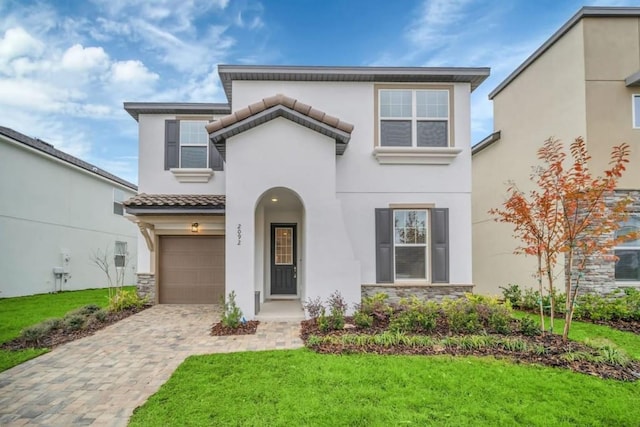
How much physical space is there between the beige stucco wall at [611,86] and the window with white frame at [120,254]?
23148 millimetres

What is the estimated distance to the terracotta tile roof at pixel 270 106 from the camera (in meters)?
8.52

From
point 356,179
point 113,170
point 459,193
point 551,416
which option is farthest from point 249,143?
point 113,170

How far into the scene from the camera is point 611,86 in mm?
10023

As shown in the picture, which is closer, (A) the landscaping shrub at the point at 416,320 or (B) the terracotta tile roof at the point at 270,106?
(A) the landscaping shrub at the point at 416,320

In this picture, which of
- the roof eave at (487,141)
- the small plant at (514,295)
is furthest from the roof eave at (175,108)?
the small plant at (514,295)

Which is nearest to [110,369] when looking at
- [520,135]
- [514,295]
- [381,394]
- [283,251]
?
[381,394]

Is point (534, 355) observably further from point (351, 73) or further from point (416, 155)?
point (351, 73)

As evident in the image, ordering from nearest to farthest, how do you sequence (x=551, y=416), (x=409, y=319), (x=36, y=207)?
1. (x=551, y=416)
2. (x=409, y=319)
3. (x=36, y=207)

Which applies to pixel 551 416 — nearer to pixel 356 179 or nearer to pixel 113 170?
pixel 356 179

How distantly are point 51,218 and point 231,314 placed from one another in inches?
520

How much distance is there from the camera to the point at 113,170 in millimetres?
21672

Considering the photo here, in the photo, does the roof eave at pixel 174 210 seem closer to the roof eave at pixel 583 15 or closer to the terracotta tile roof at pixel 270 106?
the terracotta tile roof at pixel 270 106

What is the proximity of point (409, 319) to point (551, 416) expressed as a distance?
3363 mm

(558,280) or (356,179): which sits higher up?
(356,179)
